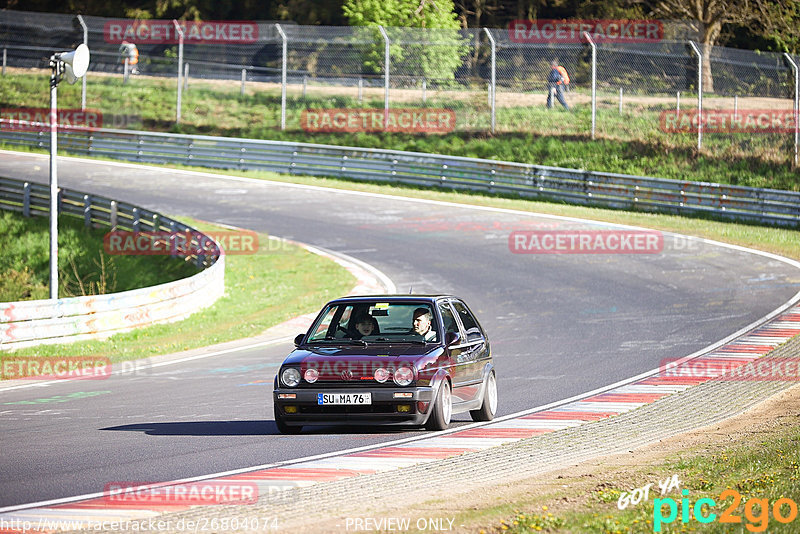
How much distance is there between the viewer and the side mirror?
1106 cm

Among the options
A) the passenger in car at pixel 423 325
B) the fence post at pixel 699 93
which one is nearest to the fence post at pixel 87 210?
the fence post at pixel 699 93

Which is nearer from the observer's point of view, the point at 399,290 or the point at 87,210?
the point at 399,290

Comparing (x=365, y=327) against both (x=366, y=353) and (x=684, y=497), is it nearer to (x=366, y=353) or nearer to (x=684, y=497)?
(x=366, y=353)

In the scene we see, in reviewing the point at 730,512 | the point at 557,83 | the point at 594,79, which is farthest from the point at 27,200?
the point at 730,512

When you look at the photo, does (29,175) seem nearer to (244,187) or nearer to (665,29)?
(244,187)

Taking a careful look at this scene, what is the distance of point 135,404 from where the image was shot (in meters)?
12.9

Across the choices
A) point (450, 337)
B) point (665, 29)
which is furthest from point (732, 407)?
point (665, 29)

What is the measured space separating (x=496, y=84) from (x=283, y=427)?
28377mm

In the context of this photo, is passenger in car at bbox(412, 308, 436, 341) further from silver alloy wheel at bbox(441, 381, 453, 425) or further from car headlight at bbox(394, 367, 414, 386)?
car headlight at bbox(394, 367, 414, 386)

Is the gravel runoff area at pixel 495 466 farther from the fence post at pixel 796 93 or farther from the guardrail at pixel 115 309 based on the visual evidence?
the fence post at pixel 796 93

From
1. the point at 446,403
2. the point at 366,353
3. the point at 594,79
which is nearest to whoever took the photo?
the point at 366,353

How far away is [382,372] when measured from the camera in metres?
10.2

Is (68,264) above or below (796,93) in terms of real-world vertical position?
below

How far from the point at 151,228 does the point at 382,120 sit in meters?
15.2
